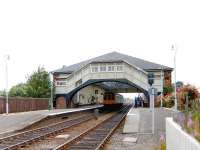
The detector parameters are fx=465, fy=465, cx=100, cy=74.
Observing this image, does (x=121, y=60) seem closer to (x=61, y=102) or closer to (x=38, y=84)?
(x=61, y=102)

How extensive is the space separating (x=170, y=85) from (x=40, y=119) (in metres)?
40.7

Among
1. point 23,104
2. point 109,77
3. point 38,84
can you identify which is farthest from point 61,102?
point 23,104

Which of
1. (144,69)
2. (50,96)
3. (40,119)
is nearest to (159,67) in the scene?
(144,69)

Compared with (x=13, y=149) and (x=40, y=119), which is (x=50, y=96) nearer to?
(x=40, y=119)

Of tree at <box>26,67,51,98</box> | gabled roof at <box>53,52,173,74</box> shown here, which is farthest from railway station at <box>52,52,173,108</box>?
tree at <box>26,67,51,98</box>

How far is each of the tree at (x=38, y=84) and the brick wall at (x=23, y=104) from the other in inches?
230

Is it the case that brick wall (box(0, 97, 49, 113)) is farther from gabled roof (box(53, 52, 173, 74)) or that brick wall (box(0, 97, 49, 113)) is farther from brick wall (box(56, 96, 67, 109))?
gabled roof (box(53, 52, 173, 74))

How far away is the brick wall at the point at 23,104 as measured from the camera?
4366cm

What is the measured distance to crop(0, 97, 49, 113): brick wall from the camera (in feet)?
143

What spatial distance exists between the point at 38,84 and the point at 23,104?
58.4 feet

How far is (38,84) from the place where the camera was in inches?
2689

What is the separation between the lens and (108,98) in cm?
7056

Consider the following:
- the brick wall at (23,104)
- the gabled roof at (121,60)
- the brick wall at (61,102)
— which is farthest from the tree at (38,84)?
the gabled roof at (121,60)

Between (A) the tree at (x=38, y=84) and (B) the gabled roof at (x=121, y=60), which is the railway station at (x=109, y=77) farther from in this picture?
(A) the tree at (x=38, y=84)
